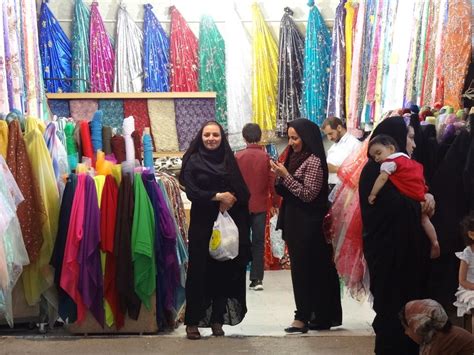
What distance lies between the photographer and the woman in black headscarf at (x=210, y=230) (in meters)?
5.66

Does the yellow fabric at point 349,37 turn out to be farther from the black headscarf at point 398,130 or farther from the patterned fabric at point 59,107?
the black headscarf at point 398,130

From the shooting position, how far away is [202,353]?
532cm

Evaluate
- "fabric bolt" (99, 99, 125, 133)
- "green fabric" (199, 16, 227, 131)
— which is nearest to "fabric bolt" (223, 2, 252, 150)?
"green fabric" (199, 16, 227, 131)

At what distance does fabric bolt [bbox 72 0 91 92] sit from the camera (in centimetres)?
890

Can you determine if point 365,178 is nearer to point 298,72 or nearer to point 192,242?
point 192,242

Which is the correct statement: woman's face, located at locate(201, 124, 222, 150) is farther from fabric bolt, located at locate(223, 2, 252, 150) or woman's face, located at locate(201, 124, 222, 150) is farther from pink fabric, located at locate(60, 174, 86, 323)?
fabric bolt, located at locate(223, 2, 252, 150)

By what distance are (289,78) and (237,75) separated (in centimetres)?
52

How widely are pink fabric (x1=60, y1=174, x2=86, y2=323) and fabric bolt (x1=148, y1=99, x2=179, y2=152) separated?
130 inches

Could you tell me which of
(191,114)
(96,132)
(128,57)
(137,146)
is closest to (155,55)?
(128,57)

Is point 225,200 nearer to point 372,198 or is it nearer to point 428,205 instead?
point 372,198

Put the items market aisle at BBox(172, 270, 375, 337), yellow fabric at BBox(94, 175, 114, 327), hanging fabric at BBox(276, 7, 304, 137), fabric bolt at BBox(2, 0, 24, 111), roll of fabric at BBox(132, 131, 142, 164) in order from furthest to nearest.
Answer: hanging fabric at BBox(276, 7, 304, 137) < fabric bolt at BBox(2, 0, 24, 111) < roll of fabric at BBox(132, 131, 142, 164) < market aisle at BBox(172, 270, 375, 337) < yellow fabric at BBox(94, 175, 114, 327)

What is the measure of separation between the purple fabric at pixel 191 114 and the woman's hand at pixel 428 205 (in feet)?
13.7

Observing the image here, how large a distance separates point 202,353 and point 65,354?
2.57ft

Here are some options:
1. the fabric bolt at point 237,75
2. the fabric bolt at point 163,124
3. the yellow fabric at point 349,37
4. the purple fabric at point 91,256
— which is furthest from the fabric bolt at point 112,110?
the purple fabric at point 91,256
